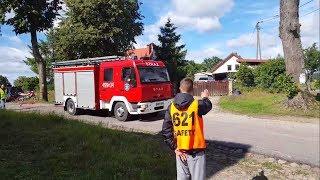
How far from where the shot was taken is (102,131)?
41.6ft

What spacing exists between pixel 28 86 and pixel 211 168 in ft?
137

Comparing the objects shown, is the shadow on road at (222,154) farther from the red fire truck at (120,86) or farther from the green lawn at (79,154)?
the red fire truck at (120,86)

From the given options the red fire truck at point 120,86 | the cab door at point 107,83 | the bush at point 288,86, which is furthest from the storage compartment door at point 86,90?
the bush at point 288,86

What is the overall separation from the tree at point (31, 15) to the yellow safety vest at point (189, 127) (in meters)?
28.4

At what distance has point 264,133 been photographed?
1297 cm

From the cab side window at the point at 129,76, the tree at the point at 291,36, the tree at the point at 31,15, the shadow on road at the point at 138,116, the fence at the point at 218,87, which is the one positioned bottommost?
the shadow on road at the point at 138,116

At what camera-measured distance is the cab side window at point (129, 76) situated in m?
17.5

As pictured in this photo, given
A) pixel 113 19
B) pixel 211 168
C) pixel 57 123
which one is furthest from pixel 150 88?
pixel 113 19

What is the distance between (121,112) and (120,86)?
1.11 metres

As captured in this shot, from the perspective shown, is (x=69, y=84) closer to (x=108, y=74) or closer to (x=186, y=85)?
(x=108, y=74)

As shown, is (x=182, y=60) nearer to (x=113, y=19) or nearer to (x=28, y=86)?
(x=113, y=19)

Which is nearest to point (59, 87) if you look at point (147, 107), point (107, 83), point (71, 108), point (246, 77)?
point (71, 108)

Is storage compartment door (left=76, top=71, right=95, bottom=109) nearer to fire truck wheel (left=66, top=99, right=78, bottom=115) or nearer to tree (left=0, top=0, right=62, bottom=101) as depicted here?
fire truck wheel (left=66, top=99, right=78, bottom=115)

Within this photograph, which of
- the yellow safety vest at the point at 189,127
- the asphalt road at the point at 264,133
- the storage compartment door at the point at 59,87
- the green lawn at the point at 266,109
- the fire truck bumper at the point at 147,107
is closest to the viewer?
the yellow safety vest at the point at 189,127
